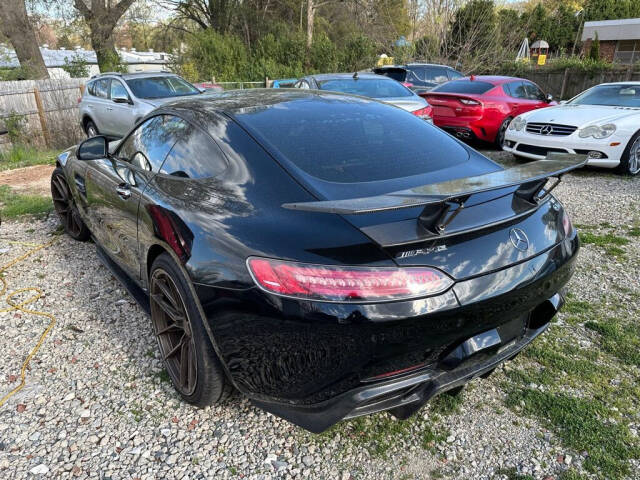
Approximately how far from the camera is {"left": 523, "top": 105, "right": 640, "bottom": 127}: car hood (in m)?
6.59

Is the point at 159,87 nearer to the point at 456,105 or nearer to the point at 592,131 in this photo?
the point at 456,105

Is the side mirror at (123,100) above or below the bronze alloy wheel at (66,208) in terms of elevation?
→ above

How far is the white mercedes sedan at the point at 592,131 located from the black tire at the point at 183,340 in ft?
17.8

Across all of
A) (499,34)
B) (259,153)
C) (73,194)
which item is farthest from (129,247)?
(499,34)

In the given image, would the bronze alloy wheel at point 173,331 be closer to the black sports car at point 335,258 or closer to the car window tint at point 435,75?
the black sports car at point 335,258

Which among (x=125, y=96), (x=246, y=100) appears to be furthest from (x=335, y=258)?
(x=125, y=96)

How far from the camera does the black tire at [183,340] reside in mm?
2127

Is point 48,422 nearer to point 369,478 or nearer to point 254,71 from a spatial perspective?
point 369,478

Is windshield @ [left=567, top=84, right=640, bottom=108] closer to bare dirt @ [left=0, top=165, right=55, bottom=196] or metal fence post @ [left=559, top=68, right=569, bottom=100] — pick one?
bare dirt @ [left=0, top=165, right=55, bottom=196]

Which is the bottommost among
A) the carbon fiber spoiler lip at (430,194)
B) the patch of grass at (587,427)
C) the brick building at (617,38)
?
the patch of grass at (587,427)

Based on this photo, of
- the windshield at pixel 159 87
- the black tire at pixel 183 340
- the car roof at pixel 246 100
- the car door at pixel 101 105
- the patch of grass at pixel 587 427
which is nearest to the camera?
the patch of grass at pixel 587 427

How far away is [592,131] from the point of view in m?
6.54

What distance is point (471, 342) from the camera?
185 cm

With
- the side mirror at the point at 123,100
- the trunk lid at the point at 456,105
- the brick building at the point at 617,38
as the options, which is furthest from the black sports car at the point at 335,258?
the brick building at the point at 617,38
